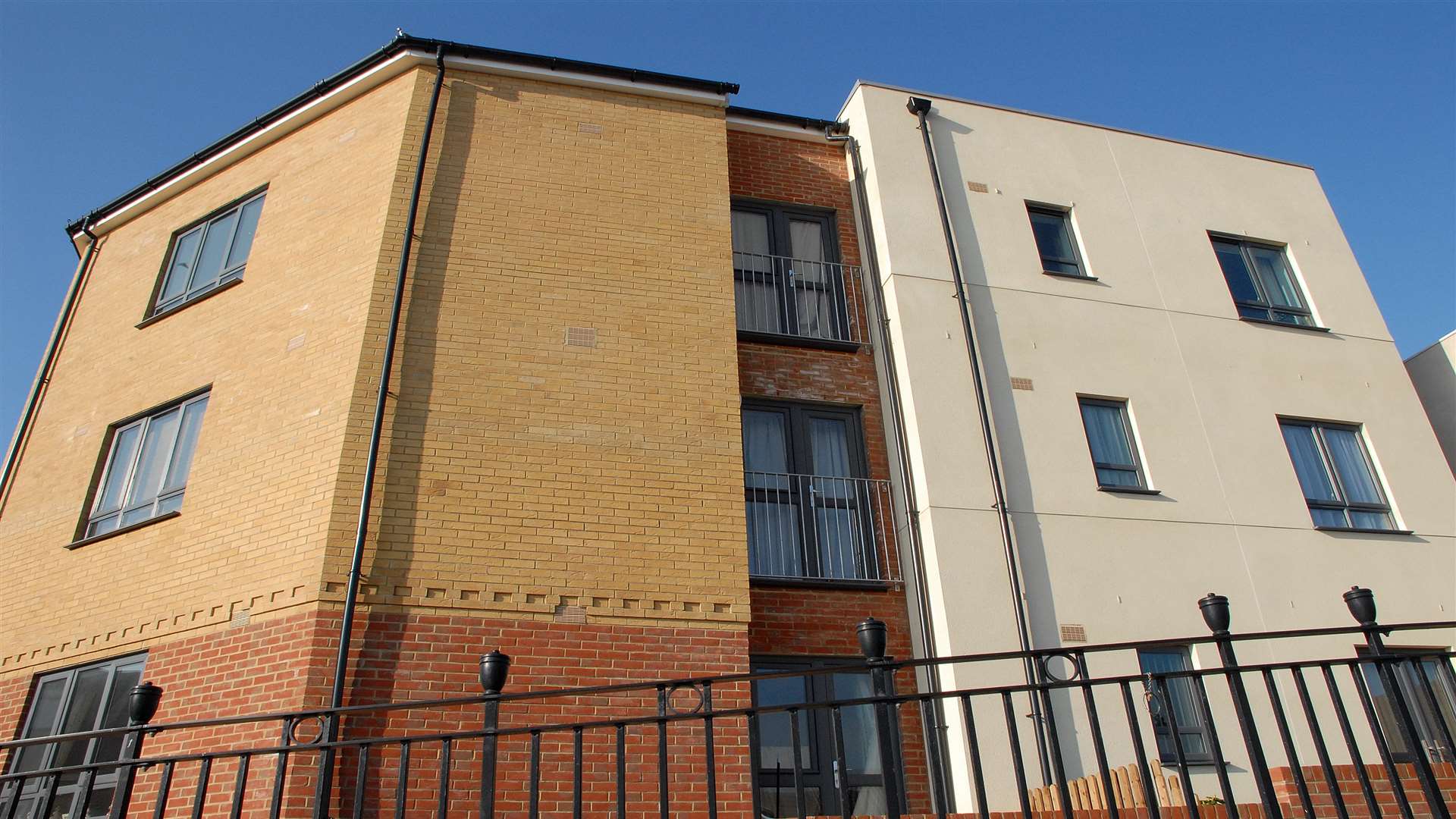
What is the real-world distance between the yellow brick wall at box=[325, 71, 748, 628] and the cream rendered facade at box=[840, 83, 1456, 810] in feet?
7.44

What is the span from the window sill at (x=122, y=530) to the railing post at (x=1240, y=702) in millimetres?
8317

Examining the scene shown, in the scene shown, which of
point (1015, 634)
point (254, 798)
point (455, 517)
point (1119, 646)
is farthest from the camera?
point (1015, 634)

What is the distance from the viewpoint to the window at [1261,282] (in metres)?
12.8

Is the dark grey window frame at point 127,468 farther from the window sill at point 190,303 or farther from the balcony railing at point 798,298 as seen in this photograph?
the balcony railing at point 798,298

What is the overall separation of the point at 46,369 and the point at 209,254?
236cm

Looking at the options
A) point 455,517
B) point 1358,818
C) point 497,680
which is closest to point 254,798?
point 455,517

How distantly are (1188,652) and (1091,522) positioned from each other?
59.4 inches

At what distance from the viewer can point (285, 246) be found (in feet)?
34.3

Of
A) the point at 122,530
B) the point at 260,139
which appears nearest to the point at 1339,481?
the point at 122,530

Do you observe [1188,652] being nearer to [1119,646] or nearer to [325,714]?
[1119,646]

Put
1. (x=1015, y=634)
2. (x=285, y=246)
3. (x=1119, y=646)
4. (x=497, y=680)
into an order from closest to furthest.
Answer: (x=1119, y=646) < (x=497, y=680) < (x=1015, y=634) < (x=285, y=246)

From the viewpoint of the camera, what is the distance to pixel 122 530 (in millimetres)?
9156

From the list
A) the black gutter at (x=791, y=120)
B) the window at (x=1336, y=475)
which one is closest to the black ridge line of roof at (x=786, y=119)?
the black gutter at (x=791, y=120)

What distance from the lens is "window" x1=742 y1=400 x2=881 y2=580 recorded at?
9719 millimetres
